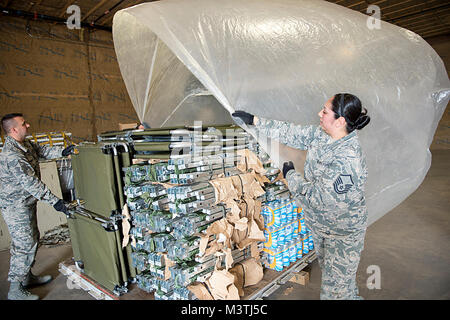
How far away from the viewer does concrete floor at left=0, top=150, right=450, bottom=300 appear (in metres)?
2.58

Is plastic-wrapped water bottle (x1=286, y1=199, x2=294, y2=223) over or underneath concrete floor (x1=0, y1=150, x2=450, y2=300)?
over

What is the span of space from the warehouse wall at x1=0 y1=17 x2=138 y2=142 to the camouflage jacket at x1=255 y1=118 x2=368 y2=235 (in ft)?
17.2

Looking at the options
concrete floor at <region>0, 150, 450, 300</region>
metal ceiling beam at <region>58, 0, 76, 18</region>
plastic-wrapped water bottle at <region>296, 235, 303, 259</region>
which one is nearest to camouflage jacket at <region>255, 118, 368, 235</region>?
plastic-wrapped water bottle at <region>296, 235, 303, 259</region>

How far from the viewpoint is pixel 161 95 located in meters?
3.09

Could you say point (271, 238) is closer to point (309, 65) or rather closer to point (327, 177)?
point (327, 177)

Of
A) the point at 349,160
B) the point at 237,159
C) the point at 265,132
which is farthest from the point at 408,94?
the point at 237,159

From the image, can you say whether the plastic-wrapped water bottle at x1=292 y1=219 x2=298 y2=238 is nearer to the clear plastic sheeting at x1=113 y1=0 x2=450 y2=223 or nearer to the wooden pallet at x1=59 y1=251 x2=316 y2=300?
the wooden pallet at x1=59 y1=251 x2=316 y2=300

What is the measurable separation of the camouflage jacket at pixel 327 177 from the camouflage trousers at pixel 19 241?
2520 millimetres

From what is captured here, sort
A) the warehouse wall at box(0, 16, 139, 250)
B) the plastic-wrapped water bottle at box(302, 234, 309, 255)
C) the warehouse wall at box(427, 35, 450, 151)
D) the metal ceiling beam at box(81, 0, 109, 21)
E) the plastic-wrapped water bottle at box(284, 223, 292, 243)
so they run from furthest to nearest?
the warehouse wall at box(427, 35, 450, 151)
the metal ceiling beam at box(81, 0, 109, 21)
the warehouse wall at box(0, 16, 139, 250)
the plastic-wrapped water bottle at box(302, 234, 309, 255)
the plastic-wrapped water bottle at box(284, 223, 292, 243)

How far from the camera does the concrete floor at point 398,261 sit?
8.46ft

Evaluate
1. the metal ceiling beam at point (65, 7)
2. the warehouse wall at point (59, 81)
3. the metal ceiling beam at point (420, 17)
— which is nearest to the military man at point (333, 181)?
the warehouse wall at point (59, 81)

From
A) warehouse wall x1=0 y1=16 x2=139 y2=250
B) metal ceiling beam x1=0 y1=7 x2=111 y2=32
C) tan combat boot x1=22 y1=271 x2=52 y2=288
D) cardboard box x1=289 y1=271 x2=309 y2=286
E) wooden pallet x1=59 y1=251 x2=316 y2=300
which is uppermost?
metal ceiling beam x1=0 y1=7 x2=111 y2=32

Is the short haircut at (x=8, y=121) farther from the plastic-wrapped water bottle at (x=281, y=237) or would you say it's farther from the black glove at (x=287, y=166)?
the plastic-wrapped water bottle at (x=281, y=237)

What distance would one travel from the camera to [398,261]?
3.08 metres
